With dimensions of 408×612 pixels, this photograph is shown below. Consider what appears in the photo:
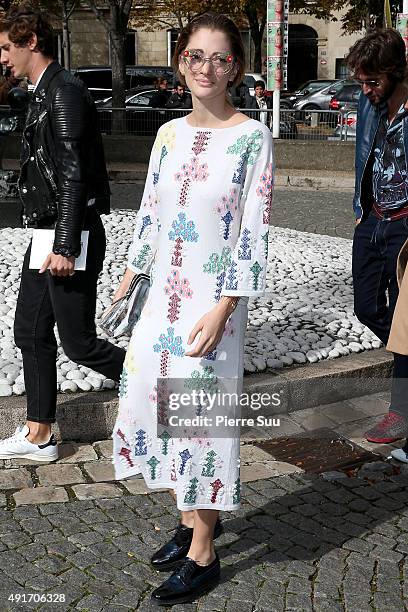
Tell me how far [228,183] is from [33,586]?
1.52 m

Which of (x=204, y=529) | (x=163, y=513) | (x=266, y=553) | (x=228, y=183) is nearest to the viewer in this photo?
(x=228, y=183)

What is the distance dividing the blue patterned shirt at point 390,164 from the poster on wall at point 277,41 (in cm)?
1329

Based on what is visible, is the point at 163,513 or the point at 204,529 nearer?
the point at 204,529

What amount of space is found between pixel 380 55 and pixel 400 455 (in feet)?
5.98

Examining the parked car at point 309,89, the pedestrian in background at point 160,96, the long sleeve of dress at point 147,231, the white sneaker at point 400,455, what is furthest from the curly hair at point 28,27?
the parked car at point 309,89

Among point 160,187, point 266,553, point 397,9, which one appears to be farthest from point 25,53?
point 397,9

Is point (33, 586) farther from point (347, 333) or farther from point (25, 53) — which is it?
point (347, 333)

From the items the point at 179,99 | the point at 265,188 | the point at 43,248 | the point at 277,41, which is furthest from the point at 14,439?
the point at 179,99

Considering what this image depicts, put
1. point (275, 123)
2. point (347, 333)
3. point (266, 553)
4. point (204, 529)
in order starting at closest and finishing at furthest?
1. point (204, 529)
2. point (266, 553)
3. point (347, 333)
4. point (275, 123)

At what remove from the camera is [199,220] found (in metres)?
3.28

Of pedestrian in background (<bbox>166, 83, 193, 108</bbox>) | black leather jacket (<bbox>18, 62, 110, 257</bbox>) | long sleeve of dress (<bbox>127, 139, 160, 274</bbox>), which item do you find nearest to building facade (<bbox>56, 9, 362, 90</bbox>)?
pedestrian in background (<bbox>166, 83, 193, 108</bbox>)

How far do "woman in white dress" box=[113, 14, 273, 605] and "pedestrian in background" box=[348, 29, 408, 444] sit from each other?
134 centimetres

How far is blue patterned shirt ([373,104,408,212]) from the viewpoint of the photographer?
470 centimetres

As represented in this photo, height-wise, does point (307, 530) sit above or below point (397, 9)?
below
